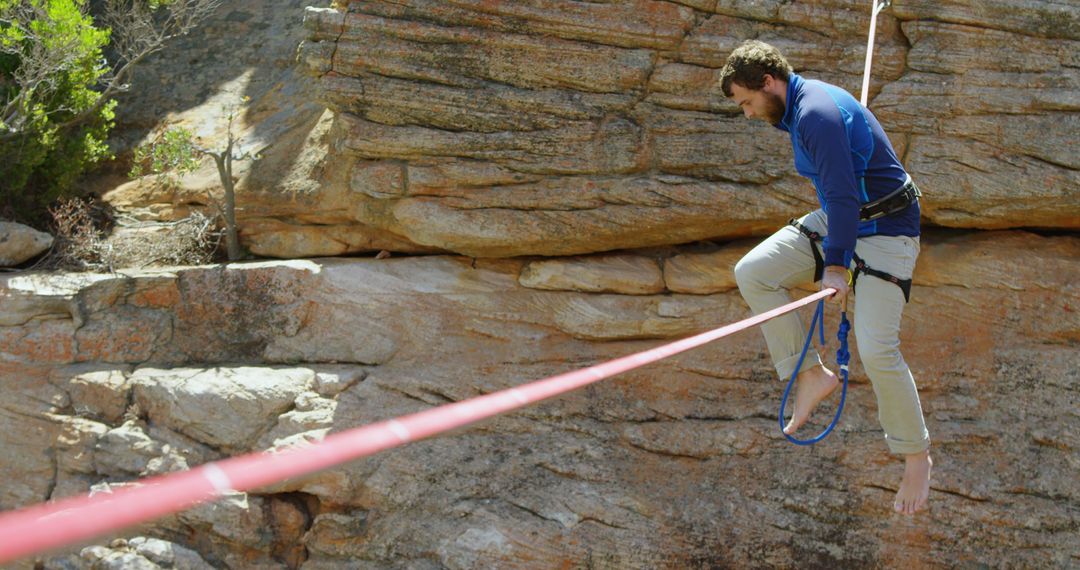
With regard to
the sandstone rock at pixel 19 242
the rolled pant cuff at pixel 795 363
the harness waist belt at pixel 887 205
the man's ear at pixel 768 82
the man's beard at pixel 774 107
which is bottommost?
the sandstone rock at pixel 19 242

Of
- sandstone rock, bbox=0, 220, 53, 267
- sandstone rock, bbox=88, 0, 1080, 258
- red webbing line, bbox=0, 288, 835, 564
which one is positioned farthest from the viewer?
sandstone rock, bbox=0, 220, 53, 267

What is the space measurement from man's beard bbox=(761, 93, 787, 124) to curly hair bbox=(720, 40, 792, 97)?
81mm

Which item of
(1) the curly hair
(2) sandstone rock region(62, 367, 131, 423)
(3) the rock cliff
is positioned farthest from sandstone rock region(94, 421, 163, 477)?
(1) the curly hair

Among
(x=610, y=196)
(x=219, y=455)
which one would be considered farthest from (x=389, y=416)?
(x=610, y=196)

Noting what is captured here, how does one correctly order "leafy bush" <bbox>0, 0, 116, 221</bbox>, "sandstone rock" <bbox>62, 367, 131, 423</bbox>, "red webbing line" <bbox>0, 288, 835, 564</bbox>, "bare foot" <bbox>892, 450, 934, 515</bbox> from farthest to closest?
"leafy bush" <bbox>0, 0, 116, 221</bbox> → "sandstone rock" <bbox>62, 367, 131, 423</bbox> → "bare foot" <bbox>892, 450, 934, 515</bbox> → "red webbing line" <bbox>0, 288, 835, 564</bbox>

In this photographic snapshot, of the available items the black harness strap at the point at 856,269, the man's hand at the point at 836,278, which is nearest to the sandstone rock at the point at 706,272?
the black harness strap at the point at 856,269

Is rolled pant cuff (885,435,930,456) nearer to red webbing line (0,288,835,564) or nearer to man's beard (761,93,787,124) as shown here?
man's beard (761,93,787,124)

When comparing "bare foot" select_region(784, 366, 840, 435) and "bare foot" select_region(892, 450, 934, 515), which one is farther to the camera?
"bare foot" select_region(784, 366, 840, 435)

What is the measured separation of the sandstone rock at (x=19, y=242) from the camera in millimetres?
7898

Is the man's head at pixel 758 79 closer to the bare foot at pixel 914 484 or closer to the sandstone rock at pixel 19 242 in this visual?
the bare foot at pixel 914 484

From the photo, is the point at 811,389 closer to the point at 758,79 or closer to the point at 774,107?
the point at 774,107

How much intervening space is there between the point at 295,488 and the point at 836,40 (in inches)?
201

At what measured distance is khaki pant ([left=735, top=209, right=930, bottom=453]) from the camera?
4.95 metres

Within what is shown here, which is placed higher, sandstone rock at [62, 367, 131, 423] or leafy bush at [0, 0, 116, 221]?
leafy bush at [0, 0, 116, 221]
